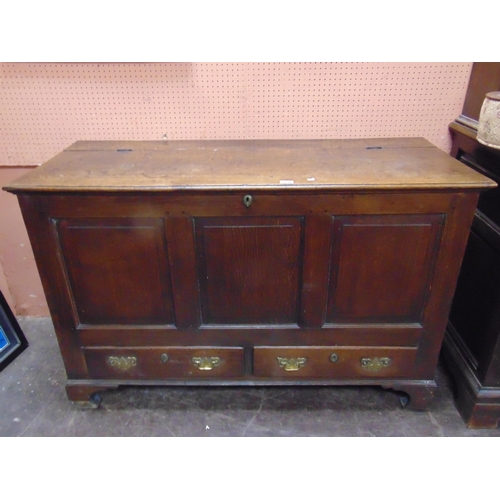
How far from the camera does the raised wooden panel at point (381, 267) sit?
142 cm

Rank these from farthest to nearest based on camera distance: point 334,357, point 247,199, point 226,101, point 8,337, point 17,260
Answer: point 17,260, point 8,337, point 226,101, point 334,357, point 247,199

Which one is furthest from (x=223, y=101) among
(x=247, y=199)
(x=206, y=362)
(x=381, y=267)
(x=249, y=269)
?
(x=206, y=362)

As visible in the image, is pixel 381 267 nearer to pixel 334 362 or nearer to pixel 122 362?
pixel 334 362

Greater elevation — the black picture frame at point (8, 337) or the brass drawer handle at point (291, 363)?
the brass drawer handle at point (291, 363)

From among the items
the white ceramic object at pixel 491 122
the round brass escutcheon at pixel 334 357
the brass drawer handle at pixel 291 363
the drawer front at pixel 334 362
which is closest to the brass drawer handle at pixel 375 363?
the drawer front at pixel 334 362

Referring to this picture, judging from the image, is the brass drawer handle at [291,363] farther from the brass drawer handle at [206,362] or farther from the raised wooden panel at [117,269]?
the raised wooden panel at [117,269]

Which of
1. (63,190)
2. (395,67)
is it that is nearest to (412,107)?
(395,67)

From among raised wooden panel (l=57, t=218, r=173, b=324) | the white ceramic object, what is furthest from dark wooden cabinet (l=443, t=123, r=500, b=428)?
raised wooden panel (l=57, t=218, r=173, b=324)

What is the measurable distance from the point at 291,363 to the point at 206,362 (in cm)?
35

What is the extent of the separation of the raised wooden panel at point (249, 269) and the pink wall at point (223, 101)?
0.66 meters

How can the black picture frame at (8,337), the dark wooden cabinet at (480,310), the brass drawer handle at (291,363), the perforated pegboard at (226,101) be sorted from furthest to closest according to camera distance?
the black picture frame at (8,337) < the perforated pegboard at (226,101) < the brass drawer handle at (291,363) < the dark wooden cabinet at (480,310)

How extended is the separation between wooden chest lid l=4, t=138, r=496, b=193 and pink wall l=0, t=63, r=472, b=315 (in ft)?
0.33

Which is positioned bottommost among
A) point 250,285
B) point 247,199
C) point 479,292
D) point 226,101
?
point 479,292

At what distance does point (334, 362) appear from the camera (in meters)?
1.67
